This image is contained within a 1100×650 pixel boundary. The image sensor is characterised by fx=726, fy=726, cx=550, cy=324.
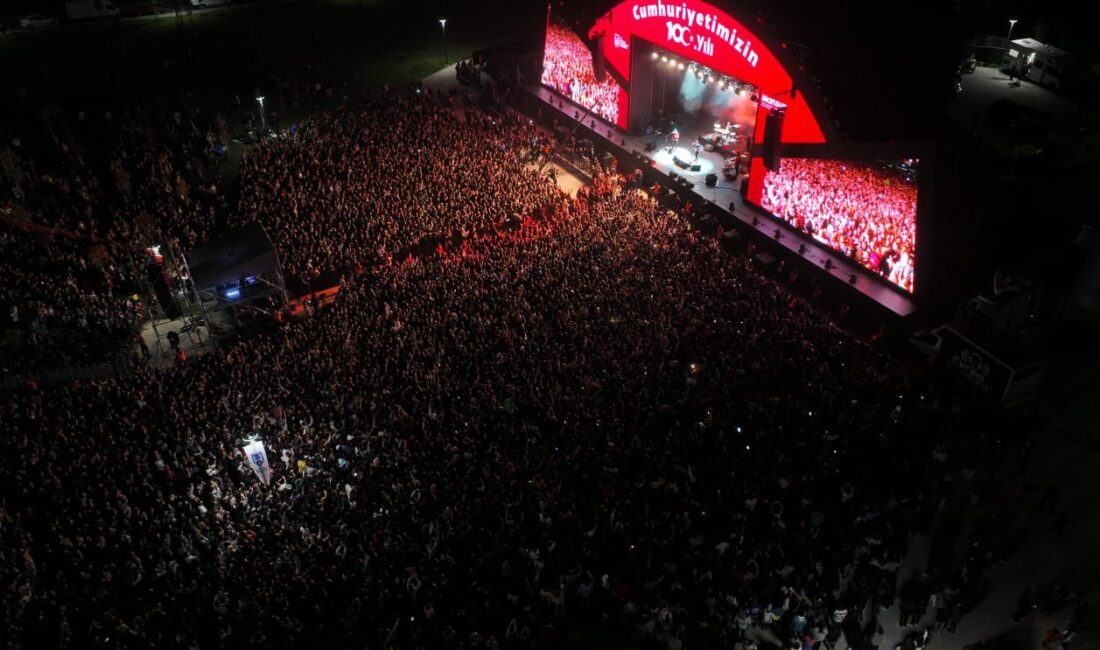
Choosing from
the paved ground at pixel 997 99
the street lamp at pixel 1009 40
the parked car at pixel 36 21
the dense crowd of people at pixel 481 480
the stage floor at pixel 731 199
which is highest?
the street lamp at pixel 1009 40

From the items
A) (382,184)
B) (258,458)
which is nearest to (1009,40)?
(382,184)

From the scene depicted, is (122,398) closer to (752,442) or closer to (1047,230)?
(752,442)

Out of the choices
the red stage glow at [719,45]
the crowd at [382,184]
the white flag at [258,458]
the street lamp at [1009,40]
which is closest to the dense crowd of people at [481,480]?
the white flag at [258,458]

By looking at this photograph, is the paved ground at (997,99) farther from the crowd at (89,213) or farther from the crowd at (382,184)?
the crowd at (89,213)

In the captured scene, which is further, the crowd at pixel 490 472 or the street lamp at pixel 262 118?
the street lamp at pixel 262 118

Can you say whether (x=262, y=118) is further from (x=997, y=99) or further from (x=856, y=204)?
(x=997, y=99)

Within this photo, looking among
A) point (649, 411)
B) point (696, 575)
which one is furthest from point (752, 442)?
point (696, 575)

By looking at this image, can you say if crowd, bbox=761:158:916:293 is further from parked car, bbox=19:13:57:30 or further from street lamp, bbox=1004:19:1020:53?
parked car, bbox=19:13:57:30
